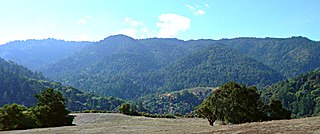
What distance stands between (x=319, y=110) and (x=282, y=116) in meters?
129

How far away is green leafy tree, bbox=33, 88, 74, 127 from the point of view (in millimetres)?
64062

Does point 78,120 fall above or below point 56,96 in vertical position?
below

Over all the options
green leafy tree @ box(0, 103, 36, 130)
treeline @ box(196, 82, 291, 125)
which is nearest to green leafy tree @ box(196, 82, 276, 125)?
treeline @ box(196, 82, 291, 125)

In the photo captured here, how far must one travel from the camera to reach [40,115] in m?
64.1

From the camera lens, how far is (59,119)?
215 ft

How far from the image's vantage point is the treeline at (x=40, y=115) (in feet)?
198

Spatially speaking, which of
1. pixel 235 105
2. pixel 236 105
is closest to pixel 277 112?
pixel 236 105

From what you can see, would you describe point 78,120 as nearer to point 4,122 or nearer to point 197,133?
point 4,122

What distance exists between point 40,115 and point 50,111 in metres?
1.89

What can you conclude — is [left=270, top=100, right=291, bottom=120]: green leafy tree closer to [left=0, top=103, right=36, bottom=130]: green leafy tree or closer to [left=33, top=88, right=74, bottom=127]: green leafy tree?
[left=33, top=88, right=74, bottom=127]: green leafy tree

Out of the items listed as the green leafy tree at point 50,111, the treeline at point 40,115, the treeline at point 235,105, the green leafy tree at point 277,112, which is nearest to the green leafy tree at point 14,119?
the treeline at point 40,115

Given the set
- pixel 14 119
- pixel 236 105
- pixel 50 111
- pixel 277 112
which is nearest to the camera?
pixel 236 105

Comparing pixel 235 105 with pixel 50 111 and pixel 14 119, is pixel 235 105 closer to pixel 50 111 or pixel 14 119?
pixel 50 111

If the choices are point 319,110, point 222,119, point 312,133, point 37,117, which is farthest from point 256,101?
point 319,110
